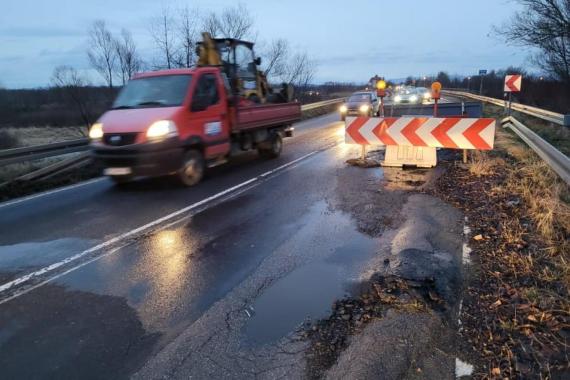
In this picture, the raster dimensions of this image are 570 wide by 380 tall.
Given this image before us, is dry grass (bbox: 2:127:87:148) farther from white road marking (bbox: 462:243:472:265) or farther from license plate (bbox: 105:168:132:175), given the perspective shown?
white road marking (bbox: 462:243:472:265)

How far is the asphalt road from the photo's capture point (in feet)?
11.2

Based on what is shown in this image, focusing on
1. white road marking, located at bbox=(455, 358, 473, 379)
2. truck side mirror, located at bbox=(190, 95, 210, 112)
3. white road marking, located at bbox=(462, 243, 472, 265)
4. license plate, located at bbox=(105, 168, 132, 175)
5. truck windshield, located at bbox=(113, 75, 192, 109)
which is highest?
truck windshield, located at bbox=(113, 75, 192, 109)

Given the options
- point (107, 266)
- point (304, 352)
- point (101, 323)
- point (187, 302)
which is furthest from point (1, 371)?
point (304, 352)

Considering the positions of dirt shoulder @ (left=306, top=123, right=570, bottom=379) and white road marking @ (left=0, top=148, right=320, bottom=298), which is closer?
dirt shoulder @ (left=306, top=123, right=570, bottom=379)

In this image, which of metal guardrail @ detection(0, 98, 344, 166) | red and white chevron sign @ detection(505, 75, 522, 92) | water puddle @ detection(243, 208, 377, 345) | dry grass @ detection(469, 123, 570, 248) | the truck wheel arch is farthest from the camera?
red and white chevron sign @ detection(505, 75, 522, 92)

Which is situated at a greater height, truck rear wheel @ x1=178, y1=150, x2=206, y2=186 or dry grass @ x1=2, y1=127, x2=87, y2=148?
truck rear wheel @ x1=178, y1=150, x2=206, y2=186

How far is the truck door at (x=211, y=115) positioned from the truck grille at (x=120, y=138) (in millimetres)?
1356

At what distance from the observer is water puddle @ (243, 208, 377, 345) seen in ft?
12.3

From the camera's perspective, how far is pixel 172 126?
8.52 m

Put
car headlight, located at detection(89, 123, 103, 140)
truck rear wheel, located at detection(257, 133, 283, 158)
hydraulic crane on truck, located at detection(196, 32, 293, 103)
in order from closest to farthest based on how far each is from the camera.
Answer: car headlight, located at detection(89, 123, 103, 140) → hydraulic crane on truck, located at detection(196, 32, 293, 103) → truck rear wheel, located at detection(257, 133, 283, 158)

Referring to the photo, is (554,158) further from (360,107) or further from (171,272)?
(360,107)

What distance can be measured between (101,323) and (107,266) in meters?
1.33

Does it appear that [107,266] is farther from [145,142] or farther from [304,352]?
[145,142]

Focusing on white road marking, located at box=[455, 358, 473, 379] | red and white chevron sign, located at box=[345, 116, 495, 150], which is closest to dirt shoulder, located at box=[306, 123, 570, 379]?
white road marking, located at box=[455, 358, 473, 379]
